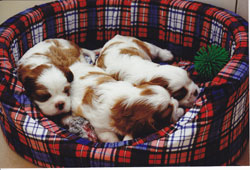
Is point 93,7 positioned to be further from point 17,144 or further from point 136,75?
point 17,144

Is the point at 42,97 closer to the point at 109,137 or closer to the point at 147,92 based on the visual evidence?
the point at 109,137

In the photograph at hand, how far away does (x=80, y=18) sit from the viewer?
3.48m

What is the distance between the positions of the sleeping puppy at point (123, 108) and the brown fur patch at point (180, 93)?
0.11 meters

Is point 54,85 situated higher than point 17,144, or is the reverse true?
point 54,85

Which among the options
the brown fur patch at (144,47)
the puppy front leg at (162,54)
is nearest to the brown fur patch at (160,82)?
the brown fur patch at (144,47)

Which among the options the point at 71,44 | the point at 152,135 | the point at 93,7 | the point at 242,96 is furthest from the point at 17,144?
the point at 93,7

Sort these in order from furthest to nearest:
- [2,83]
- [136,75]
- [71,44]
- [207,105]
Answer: [71,44] → [136,75] → [2,83] → [207,105]

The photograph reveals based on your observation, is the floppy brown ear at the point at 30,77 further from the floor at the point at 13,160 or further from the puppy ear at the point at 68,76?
the floor at the point at 13,160

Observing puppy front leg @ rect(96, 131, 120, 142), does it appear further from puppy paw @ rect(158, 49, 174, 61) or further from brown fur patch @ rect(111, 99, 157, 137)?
puppy paw @ rect(158, 49, 174, 61)

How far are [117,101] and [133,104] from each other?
4.9 inches

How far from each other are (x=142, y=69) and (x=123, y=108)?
1.96 ft

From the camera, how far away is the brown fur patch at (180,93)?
7.66ft

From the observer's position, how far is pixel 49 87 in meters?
2.27

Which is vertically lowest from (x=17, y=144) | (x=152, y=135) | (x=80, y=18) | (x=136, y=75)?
(x=17, y=144)
